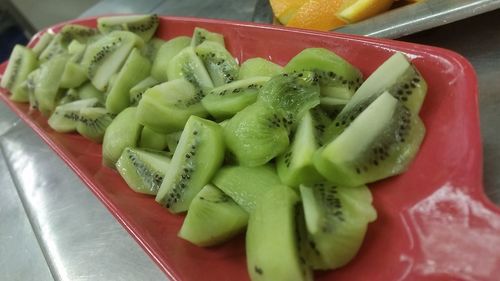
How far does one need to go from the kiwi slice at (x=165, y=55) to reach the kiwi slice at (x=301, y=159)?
0.64 meters

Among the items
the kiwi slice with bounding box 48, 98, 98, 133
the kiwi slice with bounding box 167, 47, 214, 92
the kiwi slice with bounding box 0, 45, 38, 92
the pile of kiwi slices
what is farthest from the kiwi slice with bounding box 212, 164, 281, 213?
the kiwi slice with bounding box 0, 45, 38, 92

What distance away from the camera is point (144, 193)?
3.61 ft

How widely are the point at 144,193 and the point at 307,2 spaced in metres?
0.72

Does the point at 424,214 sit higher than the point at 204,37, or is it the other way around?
the point at 204,37

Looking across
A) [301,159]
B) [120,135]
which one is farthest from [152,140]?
[301,159]

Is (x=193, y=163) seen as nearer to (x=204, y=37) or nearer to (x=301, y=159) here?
(x=301, y=159)

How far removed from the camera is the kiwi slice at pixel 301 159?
2.56 feet

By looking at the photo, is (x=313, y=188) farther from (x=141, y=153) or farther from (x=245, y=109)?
(x=141, y=153)

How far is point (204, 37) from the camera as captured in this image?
1364 millimetres

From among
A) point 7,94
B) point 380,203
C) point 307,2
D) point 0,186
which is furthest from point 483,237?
point 7,94

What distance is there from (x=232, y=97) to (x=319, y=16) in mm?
483

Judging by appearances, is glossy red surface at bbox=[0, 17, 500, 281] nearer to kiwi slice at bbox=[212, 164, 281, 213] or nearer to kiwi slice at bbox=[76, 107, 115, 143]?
kiwi slice at bbox=[212, 164, 281, 213]

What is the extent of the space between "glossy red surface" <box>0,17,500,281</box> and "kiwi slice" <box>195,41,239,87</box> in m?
0.26

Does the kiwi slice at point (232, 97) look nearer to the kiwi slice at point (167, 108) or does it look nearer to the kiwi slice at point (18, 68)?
the kiwi slice at point (167, 108)
